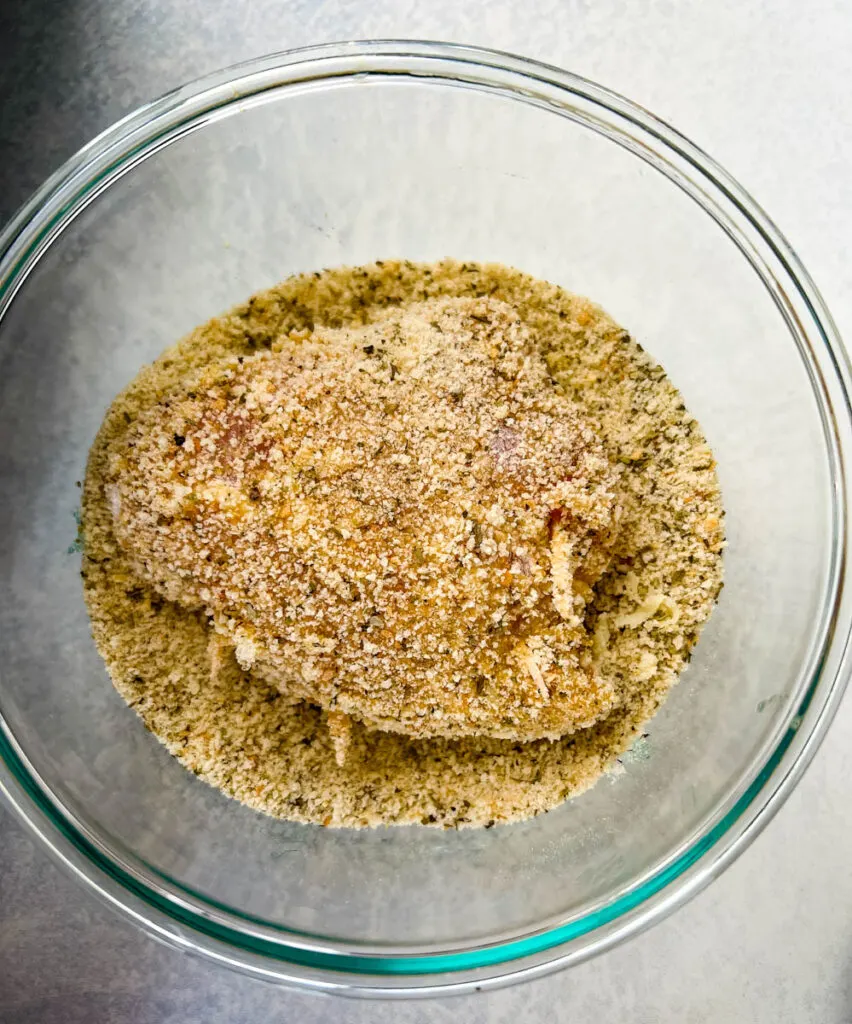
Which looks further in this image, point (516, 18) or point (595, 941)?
point (516, 18)

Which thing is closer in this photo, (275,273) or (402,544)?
(402,544)

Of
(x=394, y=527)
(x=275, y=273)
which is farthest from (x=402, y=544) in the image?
(x=275, y=273)

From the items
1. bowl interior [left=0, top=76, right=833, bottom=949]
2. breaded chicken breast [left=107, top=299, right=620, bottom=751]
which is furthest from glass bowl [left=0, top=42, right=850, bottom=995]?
breaded chicken breast [left=107, top=299, right=620, bottom=751]

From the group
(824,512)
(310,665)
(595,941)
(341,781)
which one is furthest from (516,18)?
(595,941)

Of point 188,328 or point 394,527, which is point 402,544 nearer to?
point 394,527

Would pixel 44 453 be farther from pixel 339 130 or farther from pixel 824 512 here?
pixel 824 512

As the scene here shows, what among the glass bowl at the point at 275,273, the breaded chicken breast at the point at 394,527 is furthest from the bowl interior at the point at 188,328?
the breaded chicken breast at the point at 394,527

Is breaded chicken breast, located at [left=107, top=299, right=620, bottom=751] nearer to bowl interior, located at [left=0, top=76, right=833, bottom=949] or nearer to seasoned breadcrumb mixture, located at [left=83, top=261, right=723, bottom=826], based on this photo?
seasoned breadcrumb mixture, located at [left=83, top=261, right=723, bottom=826]
